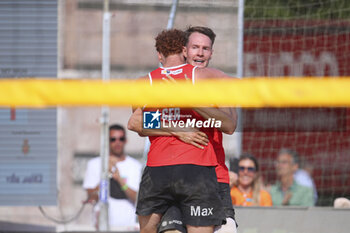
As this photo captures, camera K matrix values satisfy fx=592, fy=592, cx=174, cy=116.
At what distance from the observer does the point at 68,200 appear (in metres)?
6.71

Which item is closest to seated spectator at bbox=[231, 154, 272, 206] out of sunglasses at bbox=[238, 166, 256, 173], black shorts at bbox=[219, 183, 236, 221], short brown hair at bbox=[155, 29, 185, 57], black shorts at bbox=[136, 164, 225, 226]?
sunglasses at bbox=[238, 166, 256, 173]

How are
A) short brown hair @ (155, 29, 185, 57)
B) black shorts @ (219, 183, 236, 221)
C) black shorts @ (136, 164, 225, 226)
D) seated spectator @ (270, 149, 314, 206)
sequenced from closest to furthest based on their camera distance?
black shorts @ (136, 164, 225, 226) < short brown hair @ (155, 29, 185, 57) < black shorts @ (219, 183, 236, 221) < seated spectator @ (270, 149, 314, 206)

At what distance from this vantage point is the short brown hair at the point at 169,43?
3168 millimetres

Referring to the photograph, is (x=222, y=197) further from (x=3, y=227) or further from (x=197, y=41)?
(x=3, y=227)

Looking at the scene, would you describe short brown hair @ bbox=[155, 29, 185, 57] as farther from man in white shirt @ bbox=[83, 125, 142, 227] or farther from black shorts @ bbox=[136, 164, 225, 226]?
man in white shirt @ bbox=[83, 125, 142, 227]

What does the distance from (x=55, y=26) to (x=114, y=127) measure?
62.5 inches

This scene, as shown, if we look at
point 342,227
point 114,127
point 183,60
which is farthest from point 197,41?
point 114,127

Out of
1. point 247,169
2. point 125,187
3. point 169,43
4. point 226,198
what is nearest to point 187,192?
point 226,198

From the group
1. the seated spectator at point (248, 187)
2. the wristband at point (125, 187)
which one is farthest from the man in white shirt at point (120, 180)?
the seated spectator at point (248, 187)

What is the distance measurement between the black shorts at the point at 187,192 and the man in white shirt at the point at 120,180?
2979 millimetres

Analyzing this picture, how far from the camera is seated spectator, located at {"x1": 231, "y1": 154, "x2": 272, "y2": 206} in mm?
5223

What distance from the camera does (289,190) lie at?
5.65m

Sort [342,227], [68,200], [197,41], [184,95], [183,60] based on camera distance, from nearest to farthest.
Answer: [184,95] < [183,60] < [197,41] < [342,227] < [68,200]

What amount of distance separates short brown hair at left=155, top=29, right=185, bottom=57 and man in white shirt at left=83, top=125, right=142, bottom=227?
3074 millimetres
